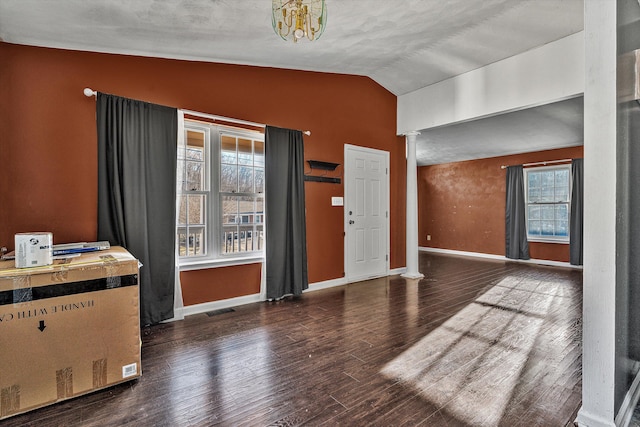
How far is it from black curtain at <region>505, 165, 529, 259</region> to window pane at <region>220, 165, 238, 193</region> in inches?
248

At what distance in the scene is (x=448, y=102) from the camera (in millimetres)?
4746

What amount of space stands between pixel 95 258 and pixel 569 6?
15.5 feet

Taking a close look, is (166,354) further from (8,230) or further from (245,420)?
(8,230)

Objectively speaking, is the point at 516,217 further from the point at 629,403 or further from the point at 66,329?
the point at 66,329

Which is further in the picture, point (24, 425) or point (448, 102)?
point (448, 102)

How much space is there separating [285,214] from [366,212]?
1654mm

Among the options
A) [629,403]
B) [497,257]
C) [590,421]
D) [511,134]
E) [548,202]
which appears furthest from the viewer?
[497,257]

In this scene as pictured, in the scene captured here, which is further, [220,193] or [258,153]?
[258,153]

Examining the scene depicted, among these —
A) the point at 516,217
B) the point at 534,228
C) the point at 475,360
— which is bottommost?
the point at 475,360

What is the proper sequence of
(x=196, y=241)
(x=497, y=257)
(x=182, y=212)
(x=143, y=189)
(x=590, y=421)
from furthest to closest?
(x=497, y=257), (x=196, y=241), (x=182, y=212), (x=143, y=189), (x=590, y=421)

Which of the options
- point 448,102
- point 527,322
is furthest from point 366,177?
point 527,322

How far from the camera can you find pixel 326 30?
3188 mm

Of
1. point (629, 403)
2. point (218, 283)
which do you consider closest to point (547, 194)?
point (629, 403)

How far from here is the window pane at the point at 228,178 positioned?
3.69 metres
